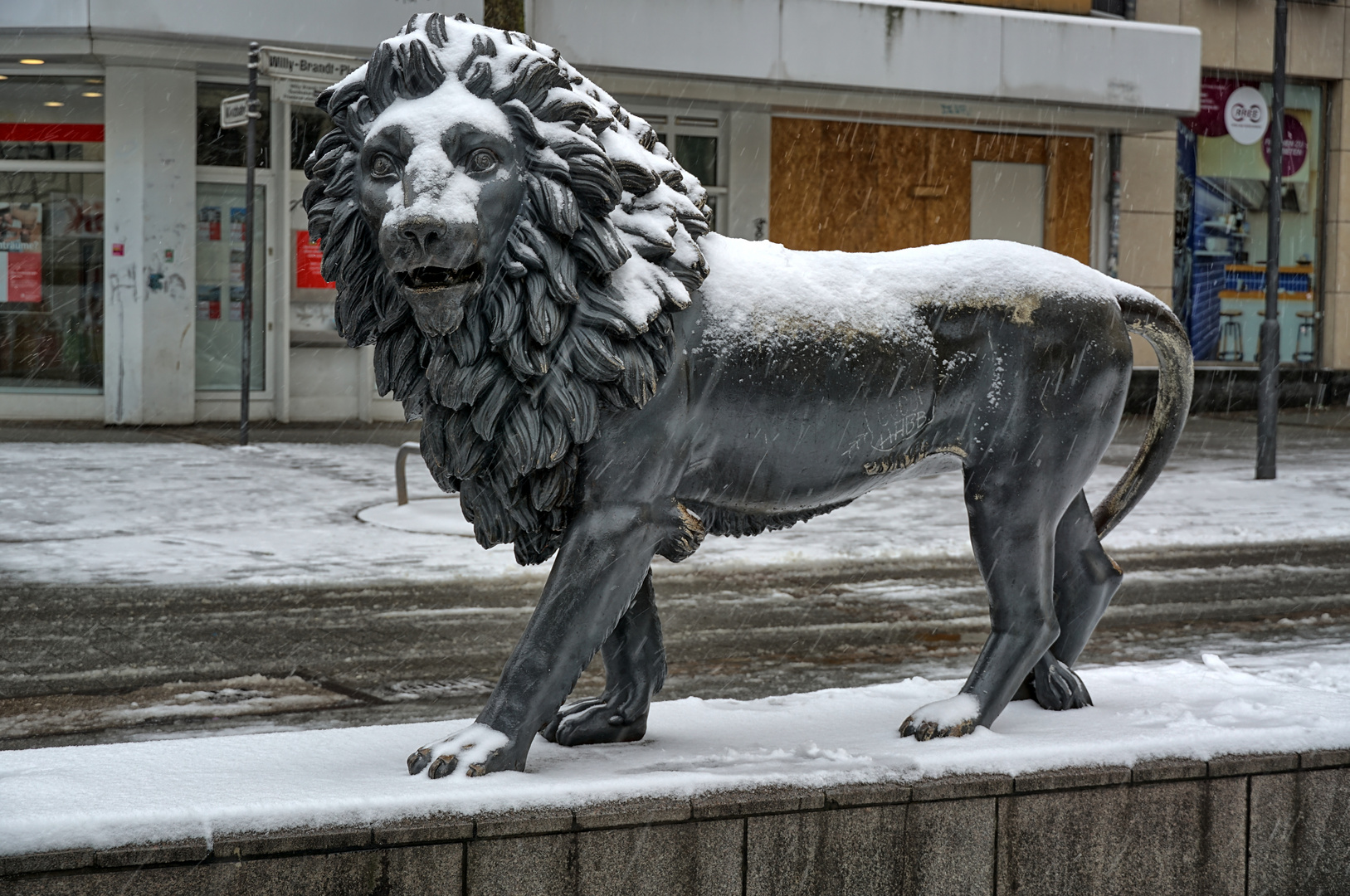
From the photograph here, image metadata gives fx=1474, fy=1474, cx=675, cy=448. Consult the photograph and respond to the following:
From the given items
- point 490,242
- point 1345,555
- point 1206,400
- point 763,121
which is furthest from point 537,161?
point 1206,400

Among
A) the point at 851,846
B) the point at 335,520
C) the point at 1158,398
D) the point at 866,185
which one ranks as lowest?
the point at 335,520

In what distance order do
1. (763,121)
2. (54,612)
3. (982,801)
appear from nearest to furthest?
(982,801) → (54,612) → (763,121)

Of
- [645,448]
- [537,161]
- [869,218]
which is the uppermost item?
[869,218]

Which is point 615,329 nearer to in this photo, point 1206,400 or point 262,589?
point 262,589

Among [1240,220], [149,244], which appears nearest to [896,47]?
[1240,220]

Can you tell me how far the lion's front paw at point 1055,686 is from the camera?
3.72 metres

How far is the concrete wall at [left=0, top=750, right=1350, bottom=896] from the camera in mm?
2678

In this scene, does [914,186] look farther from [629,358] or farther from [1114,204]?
[629,358]

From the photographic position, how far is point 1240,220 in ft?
71.8

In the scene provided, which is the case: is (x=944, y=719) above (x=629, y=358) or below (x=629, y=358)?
below

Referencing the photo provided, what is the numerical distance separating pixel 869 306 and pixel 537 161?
2.79ft

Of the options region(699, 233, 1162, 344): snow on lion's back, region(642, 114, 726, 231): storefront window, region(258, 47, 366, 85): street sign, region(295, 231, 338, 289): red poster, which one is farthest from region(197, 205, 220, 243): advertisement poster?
region(699, 233, 1162, 344): snow on lion's back

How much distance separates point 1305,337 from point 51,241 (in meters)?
17.6

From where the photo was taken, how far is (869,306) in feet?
10.9
